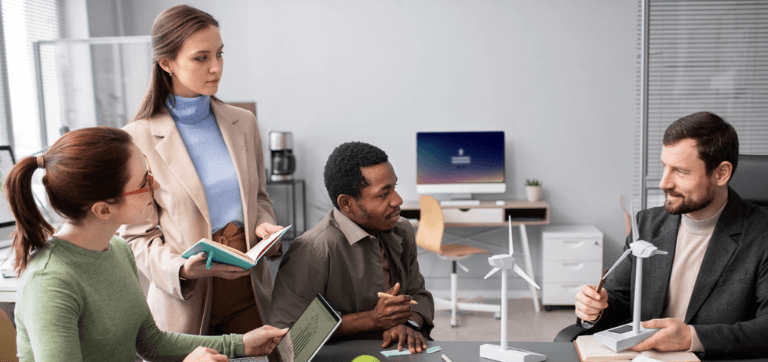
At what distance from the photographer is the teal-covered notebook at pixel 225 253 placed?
118cm

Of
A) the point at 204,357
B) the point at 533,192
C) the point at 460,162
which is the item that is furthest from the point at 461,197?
the point at 204,357

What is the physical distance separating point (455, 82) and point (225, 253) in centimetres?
340

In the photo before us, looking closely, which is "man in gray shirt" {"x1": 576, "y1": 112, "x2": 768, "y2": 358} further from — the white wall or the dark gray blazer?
the white wall

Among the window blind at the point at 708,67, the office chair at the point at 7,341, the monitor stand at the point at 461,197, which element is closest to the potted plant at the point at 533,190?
the monitor stand at the point at 461,197

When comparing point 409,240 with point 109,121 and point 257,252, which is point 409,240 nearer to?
point 257,252

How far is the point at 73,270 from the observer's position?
3.24ft

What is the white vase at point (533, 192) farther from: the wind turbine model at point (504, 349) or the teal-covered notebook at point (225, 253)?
the teal-covered notebook at point (225, 253)

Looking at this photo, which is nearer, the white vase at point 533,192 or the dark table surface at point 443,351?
the dark table surface at point 443,351

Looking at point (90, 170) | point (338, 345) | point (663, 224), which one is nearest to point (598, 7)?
point (663, 224)

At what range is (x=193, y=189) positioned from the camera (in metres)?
1.44

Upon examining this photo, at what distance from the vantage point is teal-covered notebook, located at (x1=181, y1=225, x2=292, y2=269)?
1.18m

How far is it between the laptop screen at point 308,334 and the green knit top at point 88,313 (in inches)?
3.9

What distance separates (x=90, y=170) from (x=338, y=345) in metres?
0.69

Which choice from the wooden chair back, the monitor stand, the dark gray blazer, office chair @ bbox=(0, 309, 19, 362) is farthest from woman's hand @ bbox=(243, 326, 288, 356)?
the monitor stand
